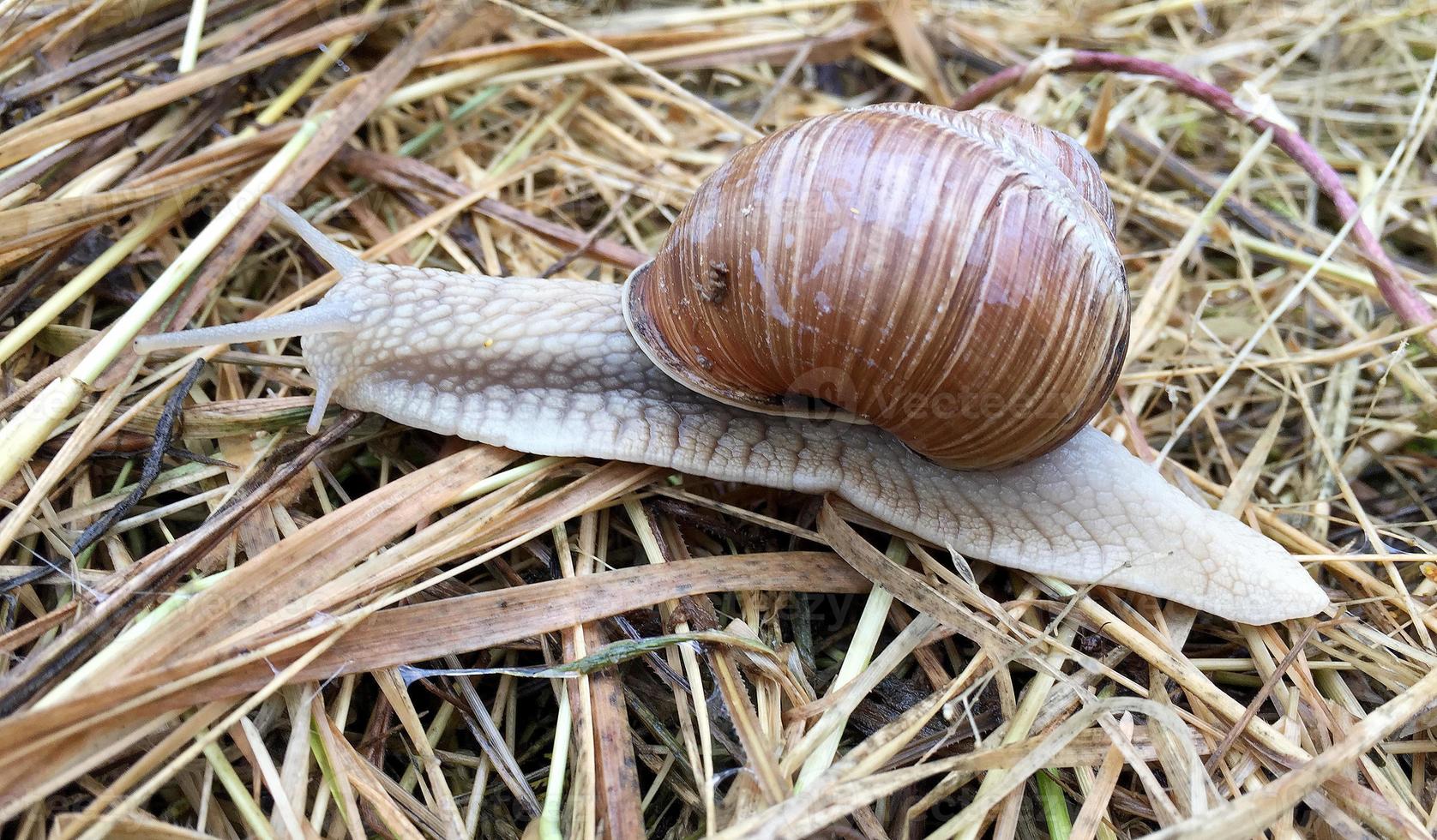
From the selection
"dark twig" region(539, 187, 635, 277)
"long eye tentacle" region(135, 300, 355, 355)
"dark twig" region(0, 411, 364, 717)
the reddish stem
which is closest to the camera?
"dark twig" region(0, 411, 364, 717)

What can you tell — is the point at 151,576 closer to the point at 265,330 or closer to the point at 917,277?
the point at 265,330

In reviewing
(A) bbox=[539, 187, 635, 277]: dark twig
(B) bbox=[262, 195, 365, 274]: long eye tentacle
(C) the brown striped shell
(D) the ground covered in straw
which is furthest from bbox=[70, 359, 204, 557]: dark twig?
(C) the brown striped shell

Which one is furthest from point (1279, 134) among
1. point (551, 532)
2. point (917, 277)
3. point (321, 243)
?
point (321, 243)

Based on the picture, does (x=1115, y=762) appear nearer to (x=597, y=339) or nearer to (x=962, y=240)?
(x=962, y=240)

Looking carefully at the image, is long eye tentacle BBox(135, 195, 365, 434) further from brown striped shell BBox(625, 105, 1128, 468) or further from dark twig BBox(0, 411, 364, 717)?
brown striped shell BBox(625, 105, 1128, 468)

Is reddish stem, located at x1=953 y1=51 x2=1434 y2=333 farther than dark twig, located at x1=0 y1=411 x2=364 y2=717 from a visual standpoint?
Yes

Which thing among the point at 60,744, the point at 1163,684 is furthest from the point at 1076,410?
the point at 60,744

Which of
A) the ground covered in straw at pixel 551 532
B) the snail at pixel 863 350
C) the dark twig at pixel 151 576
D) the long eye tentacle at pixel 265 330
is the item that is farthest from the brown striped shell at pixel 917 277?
the dark twig at pixel 151 576

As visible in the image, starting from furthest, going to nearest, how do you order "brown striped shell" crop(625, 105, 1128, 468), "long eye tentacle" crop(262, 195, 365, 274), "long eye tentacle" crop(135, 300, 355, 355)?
"long eye tentacle" crop(262, 195, 365, 274)
"long eye tentacle" crop(135, 300, 355, 355)
"brown striped shell" crop(625, 105, 1128, 468)
